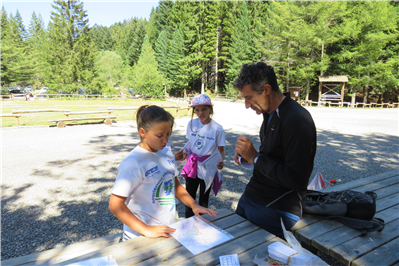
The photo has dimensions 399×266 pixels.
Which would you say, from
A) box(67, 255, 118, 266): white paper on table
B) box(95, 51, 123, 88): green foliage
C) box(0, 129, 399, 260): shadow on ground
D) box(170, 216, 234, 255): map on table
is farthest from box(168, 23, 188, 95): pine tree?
box(67, 255, 118, 266): white paper on table

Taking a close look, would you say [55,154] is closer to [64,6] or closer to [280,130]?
[280,130]

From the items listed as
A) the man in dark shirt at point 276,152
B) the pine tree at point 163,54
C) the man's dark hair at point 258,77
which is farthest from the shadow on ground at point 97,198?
the pine tree at point 163,54

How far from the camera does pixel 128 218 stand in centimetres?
169

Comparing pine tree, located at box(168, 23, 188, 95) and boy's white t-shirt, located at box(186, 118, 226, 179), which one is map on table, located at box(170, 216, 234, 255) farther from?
pine tree, located at box(168, 23, 188, 95)

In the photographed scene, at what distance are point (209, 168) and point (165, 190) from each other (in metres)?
1.30

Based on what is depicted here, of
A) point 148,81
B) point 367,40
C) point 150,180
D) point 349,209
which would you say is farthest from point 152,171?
point 148,81

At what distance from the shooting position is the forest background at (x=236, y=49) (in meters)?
28.6

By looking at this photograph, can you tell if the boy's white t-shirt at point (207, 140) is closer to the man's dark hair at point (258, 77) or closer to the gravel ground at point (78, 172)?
the man's dark hair at point (258, 77)

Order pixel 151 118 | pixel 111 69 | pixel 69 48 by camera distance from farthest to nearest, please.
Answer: pixel 111 69 < pixel 69 48 < pixel 151 118

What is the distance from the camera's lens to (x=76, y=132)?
1122cm

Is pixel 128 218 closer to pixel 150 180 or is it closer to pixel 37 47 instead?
pixel 150 180

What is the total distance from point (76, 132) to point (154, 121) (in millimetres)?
10751

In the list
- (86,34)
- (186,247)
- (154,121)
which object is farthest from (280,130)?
(86,34)

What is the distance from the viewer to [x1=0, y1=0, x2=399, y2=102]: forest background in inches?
1125
